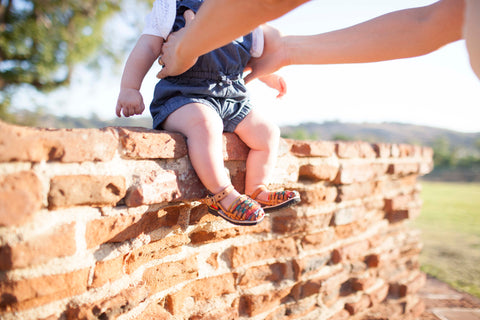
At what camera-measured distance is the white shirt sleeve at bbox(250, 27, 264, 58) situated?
1617mm

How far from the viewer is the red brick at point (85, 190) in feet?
2.90

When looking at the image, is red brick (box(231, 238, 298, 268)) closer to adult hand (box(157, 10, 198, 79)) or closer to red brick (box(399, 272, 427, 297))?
adult hand (box(157, 10, 198, 79))

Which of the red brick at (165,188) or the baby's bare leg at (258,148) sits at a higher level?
the baby's bare leg at (258,148)

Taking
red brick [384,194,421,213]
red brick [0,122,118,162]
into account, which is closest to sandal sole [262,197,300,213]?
red brick [0,122,118,162]

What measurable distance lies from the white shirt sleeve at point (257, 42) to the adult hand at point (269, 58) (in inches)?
1.8

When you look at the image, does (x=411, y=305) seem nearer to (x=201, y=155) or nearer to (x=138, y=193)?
(x=201, y=155)

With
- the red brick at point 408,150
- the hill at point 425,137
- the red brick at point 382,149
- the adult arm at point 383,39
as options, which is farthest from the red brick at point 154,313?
the hill at point 425,137

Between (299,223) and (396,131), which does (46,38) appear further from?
(396,131)

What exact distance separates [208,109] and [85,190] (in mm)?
552

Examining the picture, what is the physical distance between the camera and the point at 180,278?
4.18ft

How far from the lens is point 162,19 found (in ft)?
4.66

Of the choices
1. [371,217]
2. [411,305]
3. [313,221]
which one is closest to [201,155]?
[313,221]

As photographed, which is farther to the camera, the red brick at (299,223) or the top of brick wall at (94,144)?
the red brick at (299,223)

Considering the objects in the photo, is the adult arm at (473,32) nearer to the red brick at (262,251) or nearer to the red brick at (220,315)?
the red brick at (262,251)
